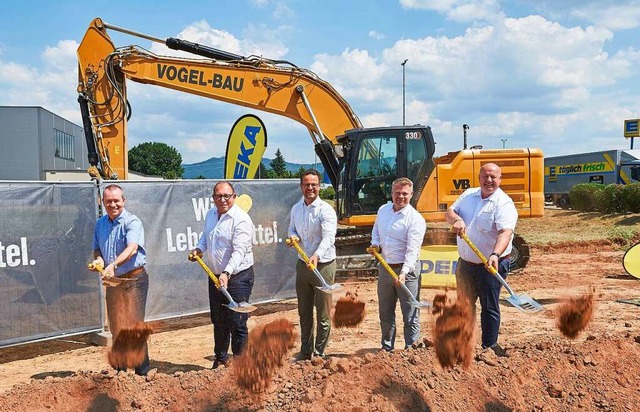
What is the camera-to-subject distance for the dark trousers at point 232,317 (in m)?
5.51

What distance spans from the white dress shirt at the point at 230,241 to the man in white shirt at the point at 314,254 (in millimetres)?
742

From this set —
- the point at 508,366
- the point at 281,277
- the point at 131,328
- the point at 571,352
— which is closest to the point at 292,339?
the point at 131,328

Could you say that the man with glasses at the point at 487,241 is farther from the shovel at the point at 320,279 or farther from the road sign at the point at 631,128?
the road sign at the point at 631,128

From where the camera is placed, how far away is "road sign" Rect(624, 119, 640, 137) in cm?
4106

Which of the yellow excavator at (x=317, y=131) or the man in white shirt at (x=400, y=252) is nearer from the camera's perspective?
the man in white shirt at (x=400, y=252)

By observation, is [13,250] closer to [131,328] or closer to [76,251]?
[76,251]

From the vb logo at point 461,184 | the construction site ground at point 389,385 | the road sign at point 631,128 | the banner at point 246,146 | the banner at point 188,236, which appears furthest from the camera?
the road sign at point 631,128

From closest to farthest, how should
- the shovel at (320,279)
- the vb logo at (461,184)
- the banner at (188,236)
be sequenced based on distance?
the shovel at (320,279) < the banner at (188,236) < the vb logo at (461,184)

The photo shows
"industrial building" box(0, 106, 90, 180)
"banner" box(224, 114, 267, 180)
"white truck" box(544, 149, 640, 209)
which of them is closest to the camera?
"banner" box(224, 114, 267, 180)

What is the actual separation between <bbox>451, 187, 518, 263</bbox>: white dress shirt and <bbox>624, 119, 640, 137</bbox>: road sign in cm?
4111

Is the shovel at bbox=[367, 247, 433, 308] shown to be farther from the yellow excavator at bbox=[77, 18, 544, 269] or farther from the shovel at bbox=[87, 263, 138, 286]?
the yellow excavator at bbox=[77, 18, 544, 269]

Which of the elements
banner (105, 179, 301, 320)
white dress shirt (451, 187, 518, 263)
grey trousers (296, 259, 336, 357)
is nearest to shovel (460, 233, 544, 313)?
white dress shirt (451, 187, 518, 263)

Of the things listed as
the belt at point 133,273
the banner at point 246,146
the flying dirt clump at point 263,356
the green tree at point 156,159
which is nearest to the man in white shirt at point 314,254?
the flying dirt clump at point 263,356

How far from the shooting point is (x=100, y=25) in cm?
995
